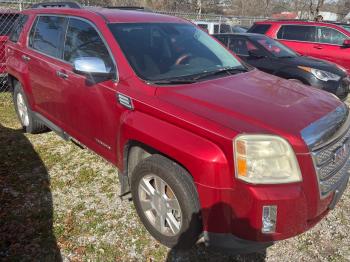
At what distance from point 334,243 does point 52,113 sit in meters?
3.40

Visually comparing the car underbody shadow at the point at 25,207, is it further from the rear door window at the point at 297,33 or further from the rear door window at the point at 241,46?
the rear door window at the point at 297,33

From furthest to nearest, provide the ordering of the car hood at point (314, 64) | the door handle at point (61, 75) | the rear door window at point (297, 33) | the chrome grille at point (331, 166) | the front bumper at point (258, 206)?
the rear door window at point (297, 33), the car hood at point (314, 64), the door handle at point (61, 75), the chrome grille at point (331, 166), the front bumper at point (258, 206)

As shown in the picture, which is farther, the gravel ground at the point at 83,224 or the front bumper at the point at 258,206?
the gravel ground at the point at 83,224

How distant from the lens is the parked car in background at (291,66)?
7008 mm

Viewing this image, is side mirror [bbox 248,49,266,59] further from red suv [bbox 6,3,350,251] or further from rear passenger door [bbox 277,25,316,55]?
red suv [bbox 6,3,350,251]

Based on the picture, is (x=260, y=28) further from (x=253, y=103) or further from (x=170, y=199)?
(x=170, y=199)

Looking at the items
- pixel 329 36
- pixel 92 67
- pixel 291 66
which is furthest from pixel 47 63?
pixel 329 36

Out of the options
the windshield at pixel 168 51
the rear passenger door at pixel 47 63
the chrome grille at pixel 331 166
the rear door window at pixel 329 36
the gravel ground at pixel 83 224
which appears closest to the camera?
the chrome grille at pixel 331 166

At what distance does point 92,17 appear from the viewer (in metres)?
3.56

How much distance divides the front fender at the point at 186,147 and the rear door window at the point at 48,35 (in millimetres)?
1734

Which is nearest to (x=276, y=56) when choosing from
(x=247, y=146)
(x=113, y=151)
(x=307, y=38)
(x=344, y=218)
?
(x=307, y=38)

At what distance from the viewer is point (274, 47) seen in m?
7.61

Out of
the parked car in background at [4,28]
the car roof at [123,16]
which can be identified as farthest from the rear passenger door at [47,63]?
the parked car in background at [4,28]

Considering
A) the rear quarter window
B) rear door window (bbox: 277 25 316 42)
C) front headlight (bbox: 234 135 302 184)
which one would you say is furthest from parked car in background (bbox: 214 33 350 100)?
front headlight (bbox: 234 135 302 184)
